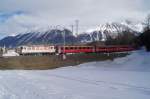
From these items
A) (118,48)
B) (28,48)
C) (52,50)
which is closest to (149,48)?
(118,48)

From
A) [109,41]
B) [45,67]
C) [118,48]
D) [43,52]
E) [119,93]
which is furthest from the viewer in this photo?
[109,41]

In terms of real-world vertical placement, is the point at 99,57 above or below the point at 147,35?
below

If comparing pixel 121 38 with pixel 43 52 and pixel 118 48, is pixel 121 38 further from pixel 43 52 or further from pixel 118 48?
pixel 43 52

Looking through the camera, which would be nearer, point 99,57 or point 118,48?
point 99,57

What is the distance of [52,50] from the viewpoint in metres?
87.7

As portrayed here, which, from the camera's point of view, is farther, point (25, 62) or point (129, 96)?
point (25, 62)

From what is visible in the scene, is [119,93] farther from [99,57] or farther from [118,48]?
[118,48]

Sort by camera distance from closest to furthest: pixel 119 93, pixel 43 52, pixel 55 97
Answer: pixel 55 97, pixel 119 93, pixel 43 52

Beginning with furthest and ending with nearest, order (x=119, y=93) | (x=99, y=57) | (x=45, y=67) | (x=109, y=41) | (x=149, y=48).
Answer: (x=109, y=41)
(x=149, y=48)
(x=99, y=57)
(x=45, y=67)
(x=119, y=93)

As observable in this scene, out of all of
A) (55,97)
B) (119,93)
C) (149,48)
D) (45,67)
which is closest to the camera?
(55,97)

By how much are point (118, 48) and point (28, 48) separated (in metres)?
29.8

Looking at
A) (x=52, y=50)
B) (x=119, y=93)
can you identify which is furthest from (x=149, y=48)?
(x=119, y=93)

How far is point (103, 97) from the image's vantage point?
18.3 meters

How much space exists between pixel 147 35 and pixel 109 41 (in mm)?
47425
